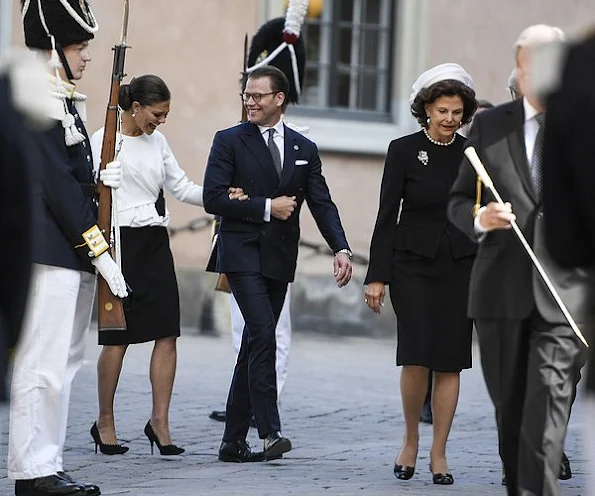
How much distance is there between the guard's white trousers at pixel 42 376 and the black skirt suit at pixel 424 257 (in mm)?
1704

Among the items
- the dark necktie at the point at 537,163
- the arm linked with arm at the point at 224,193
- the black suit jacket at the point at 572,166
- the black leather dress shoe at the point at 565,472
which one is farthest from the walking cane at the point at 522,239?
the arm linked with arm at the point at 224,193

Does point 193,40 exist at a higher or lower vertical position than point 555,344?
higher

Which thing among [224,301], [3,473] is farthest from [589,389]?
[224,301]

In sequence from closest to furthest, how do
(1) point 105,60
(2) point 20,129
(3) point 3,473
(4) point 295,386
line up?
1. (2) point 20,129
2. (3) point 3,473
3. (4) point 295,386
4. (1) point 105,60

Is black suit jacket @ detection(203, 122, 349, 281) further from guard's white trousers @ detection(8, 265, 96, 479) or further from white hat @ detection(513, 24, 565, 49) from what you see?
white hat @ detection(513, 24, 565, 49)

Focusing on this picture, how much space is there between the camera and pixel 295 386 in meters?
12.4

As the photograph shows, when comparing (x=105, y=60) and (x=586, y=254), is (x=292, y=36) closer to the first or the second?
(x=105, y=60)

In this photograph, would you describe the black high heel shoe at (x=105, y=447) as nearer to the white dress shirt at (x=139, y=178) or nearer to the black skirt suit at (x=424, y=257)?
the white dress shirt at (x=139, y=178)

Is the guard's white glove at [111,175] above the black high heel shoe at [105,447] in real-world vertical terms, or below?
above

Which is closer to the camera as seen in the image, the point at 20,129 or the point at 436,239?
the point at 20,129

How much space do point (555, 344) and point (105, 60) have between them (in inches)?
407

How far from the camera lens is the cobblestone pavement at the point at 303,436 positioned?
25.4 ft

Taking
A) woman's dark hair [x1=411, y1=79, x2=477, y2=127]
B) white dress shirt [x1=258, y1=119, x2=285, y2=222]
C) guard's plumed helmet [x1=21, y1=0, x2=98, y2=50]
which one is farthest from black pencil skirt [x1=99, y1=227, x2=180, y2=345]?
guard's plumed helmet [x1=21, y1=0, x2=98, y2=50]

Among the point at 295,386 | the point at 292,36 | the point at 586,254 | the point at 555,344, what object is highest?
the point at 292,36
